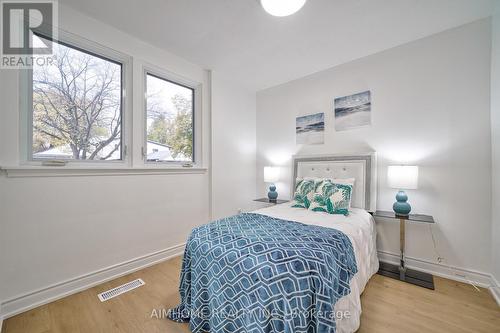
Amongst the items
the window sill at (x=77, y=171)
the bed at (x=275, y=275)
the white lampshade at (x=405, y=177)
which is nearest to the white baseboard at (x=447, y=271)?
the bed at (x=275, y=275)

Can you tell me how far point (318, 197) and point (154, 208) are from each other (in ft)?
6.61

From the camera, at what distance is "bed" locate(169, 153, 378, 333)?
105 centimetres

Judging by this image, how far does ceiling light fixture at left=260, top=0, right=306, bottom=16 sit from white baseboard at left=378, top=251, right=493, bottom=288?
9.36 feet

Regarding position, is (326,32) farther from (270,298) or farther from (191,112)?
(270,298)

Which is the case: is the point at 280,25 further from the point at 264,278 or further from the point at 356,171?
the point at 264,278

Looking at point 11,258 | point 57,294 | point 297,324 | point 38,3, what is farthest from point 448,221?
point 38,3

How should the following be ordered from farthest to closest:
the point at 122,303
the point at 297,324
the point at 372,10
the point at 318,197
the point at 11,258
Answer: the point at 318,197 < the point at 372,10 < the point at 122,303 < the point at 11,258 < the point at 297,324

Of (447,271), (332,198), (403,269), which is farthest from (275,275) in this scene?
(447,271)

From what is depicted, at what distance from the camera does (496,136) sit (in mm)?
1845

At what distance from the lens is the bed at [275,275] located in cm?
105

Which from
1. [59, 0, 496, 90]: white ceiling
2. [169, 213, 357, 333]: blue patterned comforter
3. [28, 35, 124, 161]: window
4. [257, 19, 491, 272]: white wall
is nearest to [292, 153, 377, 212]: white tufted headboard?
[257, 19, 491, 272]: white wall

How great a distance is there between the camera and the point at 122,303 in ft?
5.69

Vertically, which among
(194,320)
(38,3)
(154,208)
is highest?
(38,3)

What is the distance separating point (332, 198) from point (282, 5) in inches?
76.1
